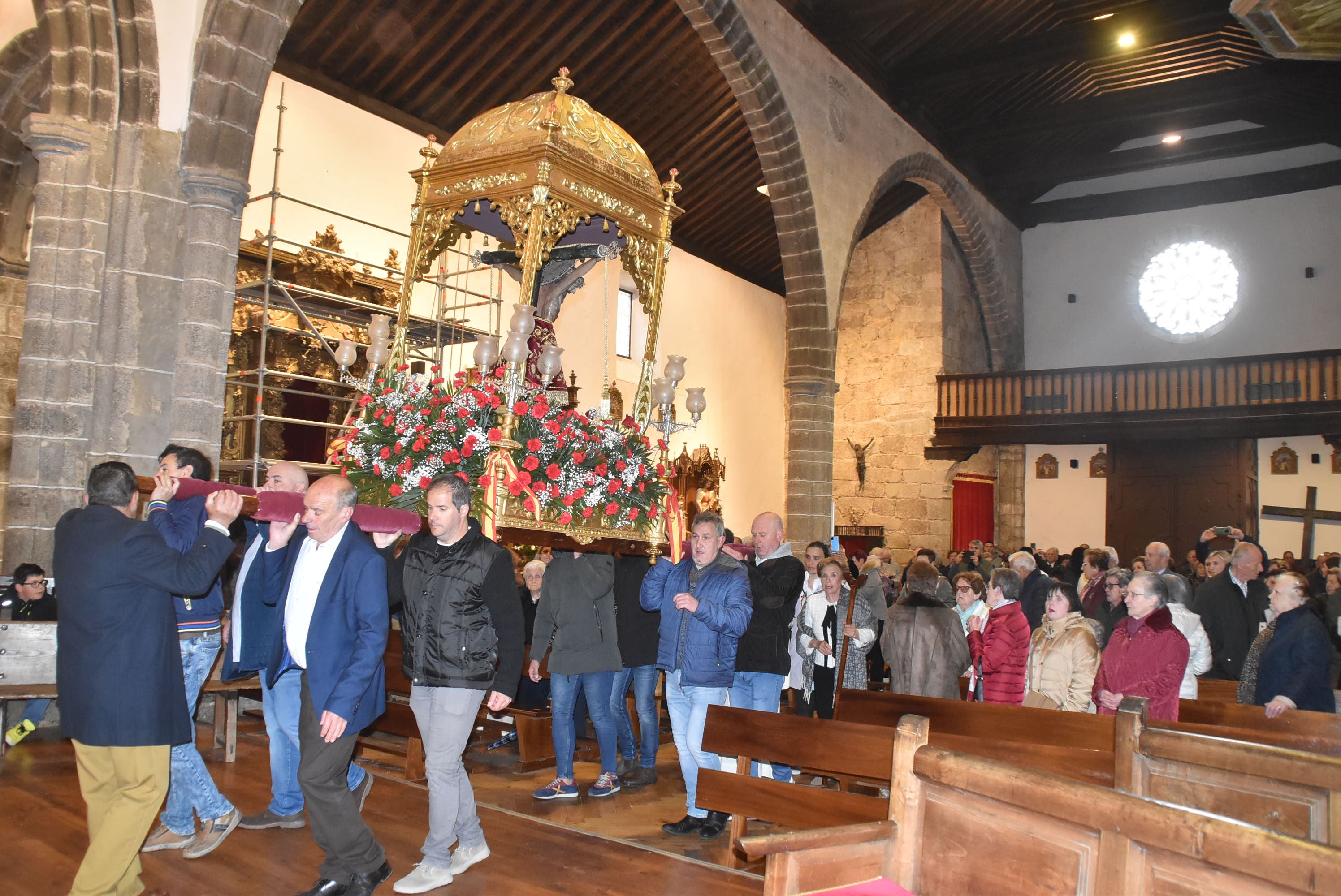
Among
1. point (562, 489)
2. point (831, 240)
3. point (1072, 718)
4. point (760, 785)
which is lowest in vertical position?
point (760, 785)

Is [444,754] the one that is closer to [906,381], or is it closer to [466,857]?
[466,857]

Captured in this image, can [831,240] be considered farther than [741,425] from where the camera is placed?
No

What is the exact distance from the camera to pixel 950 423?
16.8 m

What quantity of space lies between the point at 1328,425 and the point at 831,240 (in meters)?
7.47

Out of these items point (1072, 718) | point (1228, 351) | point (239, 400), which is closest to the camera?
point (1072, 718)

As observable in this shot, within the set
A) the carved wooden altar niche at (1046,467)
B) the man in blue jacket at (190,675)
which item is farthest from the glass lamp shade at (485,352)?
the carved wooden altar niche at (1046,467)

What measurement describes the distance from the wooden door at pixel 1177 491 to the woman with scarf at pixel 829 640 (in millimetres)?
11935

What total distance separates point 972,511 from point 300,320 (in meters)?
12.3

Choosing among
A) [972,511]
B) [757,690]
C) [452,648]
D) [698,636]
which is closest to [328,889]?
[452,648]

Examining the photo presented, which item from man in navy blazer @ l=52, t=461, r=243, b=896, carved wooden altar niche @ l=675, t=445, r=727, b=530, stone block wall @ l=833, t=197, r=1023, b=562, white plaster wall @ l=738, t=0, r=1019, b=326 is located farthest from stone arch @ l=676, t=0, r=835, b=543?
man in navy blazer @ l=52, t=461, r=243, b=896

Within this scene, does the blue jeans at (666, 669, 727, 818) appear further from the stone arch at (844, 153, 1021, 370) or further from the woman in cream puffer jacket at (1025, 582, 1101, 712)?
the stone arch at (844, 153, 1021, 370)

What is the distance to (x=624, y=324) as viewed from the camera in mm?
16062

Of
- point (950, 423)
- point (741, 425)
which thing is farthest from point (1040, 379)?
point (741, 425)

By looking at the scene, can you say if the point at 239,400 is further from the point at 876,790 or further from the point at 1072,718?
the point at 1072,718
